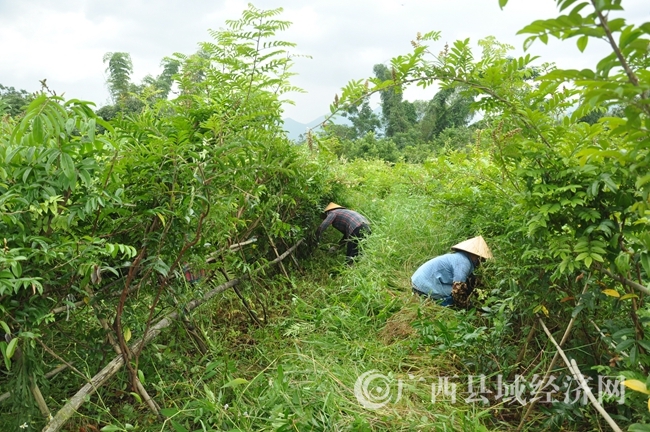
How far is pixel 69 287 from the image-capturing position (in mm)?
1673

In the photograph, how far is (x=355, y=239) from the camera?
470 cm

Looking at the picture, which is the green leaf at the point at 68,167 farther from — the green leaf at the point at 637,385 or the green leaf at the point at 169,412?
the green leaf at the point at 637,385

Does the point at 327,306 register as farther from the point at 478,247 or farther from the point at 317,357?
the point at 478,247

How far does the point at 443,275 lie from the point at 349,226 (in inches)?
64.7

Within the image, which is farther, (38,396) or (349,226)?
(349,226)

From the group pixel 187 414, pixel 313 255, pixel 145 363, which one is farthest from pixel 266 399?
pixel 313 255

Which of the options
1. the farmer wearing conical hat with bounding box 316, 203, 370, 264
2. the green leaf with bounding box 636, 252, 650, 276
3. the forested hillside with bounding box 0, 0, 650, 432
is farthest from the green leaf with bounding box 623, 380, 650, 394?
the farmer wearing conical hat with bounding box 316, 203, 370, 264

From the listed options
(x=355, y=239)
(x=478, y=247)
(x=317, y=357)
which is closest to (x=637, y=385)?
(x=317, y=357)

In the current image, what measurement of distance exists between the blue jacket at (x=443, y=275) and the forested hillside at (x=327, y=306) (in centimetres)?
17

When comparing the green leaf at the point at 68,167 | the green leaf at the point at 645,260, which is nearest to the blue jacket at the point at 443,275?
the green leaf at the point at 645,260

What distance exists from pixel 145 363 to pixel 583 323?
2.18 meters

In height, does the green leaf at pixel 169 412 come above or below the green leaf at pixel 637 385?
below

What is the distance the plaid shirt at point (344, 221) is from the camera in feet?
15.7

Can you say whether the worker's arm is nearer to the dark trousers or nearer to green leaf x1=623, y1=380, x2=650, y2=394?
the dark trousers
